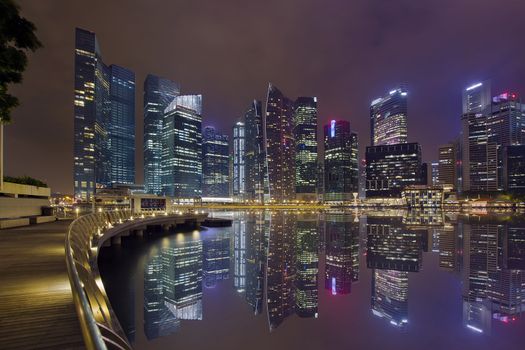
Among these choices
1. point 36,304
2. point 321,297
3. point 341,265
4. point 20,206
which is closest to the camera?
point 36,304

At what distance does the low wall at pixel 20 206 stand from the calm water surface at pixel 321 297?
26.6 feet

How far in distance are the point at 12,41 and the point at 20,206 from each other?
24256mm

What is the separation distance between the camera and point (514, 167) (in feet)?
630

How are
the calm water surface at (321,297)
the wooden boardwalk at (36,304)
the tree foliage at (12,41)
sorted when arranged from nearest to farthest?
the wooden boardwalk at (36,304), the tree foliage at (12,41), the calm water surface at (321,297)

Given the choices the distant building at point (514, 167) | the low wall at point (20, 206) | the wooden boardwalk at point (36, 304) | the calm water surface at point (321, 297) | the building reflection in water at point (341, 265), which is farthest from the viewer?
the distant building at point (514, 167)

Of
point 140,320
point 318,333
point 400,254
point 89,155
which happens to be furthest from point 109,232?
point 89,155

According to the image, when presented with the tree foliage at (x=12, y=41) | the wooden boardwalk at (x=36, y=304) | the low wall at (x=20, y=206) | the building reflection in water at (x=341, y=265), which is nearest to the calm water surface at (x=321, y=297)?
the building reflection in water at (x=341, y=265)

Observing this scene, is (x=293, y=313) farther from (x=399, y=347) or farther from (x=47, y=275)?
(x=47, y=275)

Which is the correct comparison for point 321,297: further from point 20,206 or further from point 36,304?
Result: point 20,206

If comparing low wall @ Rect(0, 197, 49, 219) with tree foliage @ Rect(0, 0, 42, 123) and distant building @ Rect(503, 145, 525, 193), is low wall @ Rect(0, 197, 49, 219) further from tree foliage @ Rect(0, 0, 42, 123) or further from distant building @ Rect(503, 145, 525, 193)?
distant building @ Rect(503, 145, 525, 193)

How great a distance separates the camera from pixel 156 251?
33.6 meters

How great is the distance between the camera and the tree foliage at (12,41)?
9.68 m

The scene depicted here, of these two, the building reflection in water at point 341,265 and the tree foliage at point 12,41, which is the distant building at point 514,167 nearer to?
the building reflection in water at point 341,265

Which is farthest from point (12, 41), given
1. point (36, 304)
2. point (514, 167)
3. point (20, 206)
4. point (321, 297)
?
point (514, 167)
